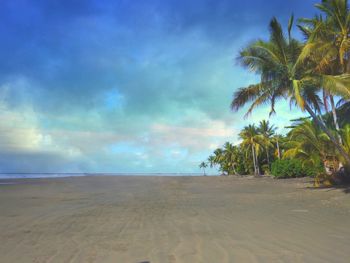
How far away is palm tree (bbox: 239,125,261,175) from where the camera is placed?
6431cm

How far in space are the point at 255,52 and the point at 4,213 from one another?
14085mm

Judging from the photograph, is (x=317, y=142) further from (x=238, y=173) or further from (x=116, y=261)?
(x=238, y=173)

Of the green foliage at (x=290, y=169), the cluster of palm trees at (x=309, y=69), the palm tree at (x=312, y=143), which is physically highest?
the cluster of palm trees at (x=309, y=69)

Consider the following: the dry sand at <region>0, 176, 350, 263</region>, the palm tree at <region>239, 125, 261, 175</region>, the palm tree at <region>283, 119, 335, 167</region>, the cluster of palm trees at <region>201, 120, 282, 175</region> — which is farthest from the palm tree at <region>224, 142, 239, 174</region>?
the dry sand at <region>0, 176, 350, 263</region>

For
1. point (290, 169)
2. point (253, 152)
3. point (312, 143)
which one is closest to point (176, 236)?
point (312, 143)

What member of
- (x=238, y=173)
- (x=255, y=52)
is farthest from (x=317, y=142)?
(x=238, y=173)

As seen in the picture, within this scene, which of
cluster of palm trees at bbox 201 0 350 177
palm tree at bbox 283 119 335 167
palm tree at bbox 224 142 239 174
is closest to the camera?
cluster of palm trees at bbox 201 0 350 177

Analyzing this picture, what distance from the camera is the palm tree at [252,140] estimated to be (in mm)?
64312

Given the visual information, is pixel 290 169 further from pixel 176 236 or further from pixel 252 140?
pixel 176 236

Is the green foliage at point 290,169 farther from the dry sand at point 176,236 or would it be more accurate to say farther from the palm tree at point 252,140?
the dry sand at point 176,236

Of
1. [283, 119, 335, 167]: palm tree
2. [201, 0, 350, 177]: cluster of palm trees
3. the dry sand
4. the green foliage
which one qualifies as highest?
[201, 0, 350, 177]: cluster of palm trees

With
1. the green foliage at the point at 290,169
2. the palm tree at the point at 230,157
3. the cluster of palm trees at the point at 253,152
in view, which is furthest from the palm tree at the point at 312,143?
the palm tree at the point at 230,157

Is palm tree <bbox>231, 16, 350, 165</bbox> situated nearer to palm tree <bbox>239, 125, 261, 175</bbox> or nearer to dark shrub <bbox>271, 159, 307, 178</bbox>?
dark shrub <bbox>271, 159, 307, 178</bbox>

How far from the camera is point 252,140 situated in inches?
2539
